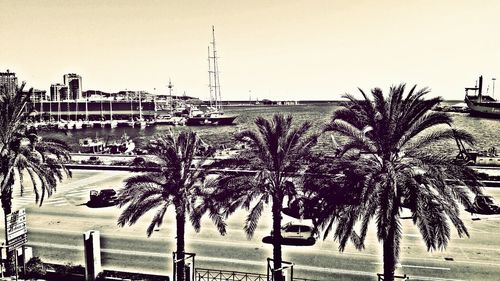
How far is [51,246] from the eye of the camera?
2530 cm

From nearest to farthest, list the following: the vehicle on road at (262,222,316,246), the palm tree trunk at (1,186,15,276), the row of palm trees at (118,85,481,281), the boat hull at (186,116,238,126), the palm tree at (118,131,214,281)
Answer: the row of palm trees at (118,85,481,281) < the palm tree at (118,131,214,281) < the palm tree trunk at (1,186,15,276) < the vehicle on road at (262,222,316,246) < the boat hull at (186,116,238,126)

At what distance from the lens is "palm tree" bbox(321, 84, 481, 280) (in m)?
14.7

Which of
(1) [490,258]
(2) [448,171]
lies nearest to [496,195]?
(1) [490,258]

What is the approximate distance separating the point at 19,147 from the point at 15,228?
13.4 ft

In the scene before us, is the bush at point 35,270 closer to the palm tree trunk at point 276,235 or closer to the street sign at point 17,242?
the street sign at point 17,242

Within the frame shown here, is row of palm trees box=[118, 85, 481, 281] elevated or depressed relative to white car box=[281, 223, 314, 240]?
Answer: elevated

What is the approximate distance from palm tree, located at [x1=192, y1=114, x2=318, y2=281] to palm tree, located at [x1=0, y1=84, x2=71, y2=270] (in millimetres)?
8292

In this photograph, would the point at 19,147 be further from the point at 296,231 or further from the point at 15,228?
A: the point at 296,231

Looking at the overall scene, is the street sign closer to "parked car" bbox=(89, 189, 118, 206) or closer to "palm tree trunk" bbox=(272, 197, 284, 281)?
"palm tree trunk" bbox=(272, 197, 284, 281)

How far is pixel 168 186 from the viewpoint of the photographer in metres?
19.0

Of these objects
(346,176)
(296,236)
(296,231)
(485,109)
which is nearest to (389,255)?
(346,176)

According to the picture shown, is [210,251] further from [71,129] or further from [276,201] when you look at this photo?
[71,129]

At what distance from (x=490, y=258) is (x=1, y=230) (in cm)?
2745

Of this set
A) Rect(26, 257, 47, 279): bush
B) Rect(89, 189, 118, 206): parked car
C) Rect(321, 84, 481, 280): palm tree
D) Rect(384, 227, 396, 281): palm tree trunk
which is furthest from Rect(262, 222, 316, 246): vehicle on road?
Rect(89, 189, 118, 206): parked car
